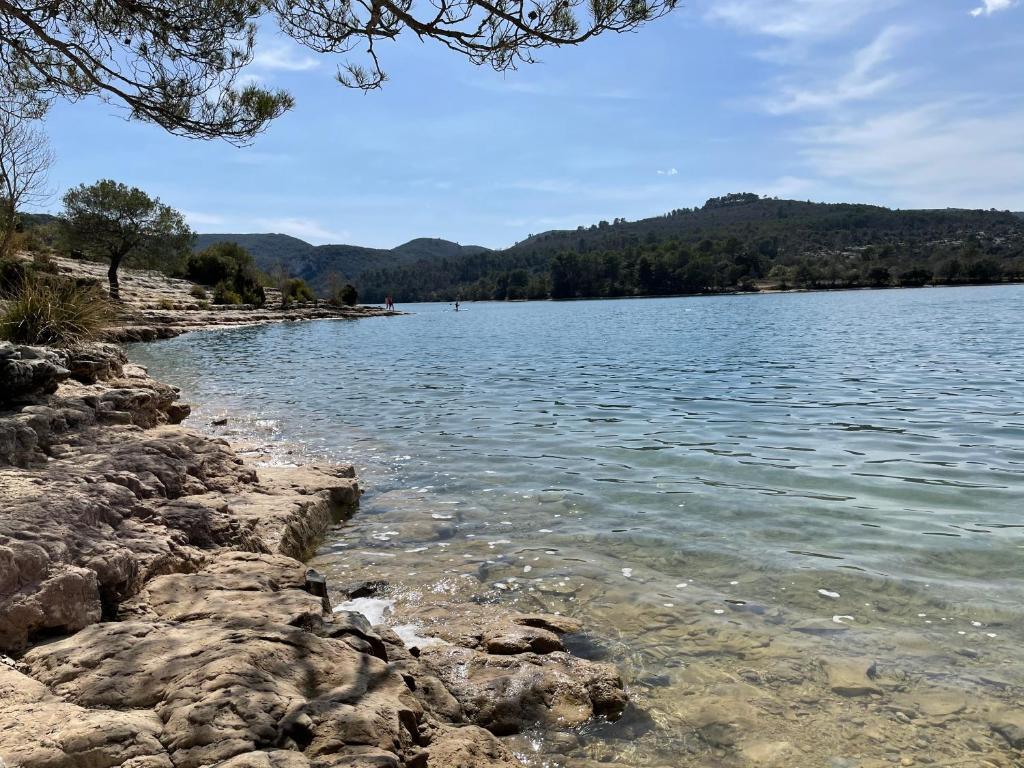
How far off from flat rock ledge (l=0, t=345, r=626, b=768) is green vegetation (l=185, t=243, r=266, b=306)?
54.5 m

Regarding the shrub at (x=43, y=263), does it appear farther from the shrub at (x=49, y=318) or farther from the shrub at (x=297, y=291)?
the shrub at (x=297, y=291)

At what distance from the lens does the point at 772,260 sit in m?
126

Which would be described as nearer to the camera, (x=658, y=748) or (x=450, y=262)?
(x=658, y=748)

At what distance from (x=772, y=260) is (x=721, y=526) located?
132476 millimetres

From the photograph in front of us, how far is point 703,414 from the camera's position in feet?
37.3

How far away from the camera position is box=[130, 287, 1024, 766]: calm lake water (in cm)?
345

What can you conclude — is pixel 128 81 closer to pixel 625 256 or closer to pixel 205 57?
pixel 205 57

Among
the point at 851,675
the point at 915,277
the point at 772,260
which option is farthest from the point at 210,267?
the point at 772,260

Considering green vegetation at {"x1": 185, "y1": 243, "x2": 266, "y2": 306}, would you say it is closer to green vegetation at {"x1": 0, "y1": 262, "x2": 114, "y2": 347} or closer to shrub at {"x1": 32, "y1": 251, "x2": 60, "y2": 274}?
shrub at {"x1": 32, "y1": 251, "x2": 60, "y2": 274}

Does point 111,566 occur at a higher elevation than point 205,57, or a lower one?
lower

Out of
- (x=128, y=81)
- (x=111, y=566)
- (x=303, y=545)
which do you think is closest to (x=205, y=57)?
(x=128, y=81)

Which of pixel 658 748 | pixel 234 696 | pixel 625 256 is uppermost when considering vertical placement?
pixel 625 256

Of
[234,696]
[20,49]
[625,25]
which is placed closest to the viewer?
[234,696]

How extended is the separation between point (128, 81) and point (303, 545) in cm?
696
